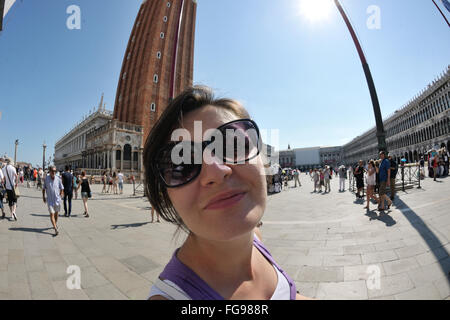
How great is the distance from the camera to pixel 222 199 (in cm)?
74

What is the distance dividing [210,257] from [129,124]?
28.4m

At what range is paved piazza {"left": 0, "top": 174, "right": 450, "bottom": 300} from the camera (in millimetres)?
1948

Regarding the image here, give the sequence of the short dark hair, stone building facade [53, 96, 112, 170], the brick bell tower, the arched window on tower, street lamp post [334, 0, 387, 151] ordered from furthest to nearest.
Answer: stone building facade [53, 96, 112, 170] → the brick bell tower → the arched window on tower → street lamp post [334, 0, 387, 151] → the short dark hair

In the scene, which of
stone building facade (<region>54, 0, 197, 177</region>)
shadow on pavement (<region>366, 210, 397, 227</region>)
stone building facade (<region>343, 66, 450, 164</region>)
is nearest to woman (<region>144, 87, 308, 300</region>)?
shadow on pavement (<region>366, 210, 397, 227</region>)

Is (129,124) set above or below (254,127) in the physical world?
above

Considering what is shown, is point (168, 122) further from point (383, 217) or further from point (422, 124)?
point (422, 124)

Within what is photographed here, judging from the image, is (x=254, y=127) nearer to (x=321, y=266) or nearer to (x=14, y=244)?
(x=321, y=266)

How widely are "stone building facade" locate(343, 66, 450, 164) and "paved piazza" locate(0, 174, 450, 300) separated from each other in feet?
87.0

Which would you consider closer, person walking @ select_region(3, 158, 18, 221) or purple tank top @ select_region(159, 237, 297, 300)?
purple tank top @ select_region(159, 237, 297, 300)

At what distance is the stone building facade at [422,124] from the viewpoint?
2878 cm

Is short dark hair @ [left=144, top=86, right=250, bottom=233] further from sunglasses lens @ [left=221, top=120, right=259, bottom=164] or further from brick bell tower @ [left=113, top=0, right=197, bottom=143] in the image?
brick bell tower @ [left=113, top=0, right=197, bottom=143]

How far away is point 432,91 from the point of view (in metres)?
30.7

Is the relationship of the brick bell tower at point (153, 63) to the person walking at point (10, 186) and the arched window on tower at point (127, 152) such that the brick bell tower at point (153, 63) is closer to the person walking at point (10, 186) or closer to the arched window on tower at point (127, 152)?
the arched window on tower at point (127, 152)
